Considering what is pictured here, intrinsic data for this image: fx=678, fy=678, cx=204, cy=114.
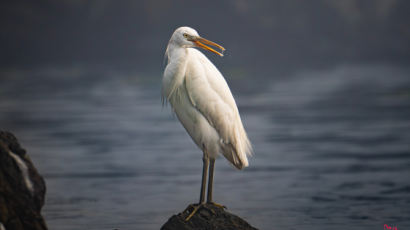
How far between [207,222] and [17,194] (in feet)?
5.26

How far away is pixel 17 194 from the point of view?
513cm

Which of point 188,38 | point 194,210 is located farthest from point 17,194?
point 188,38

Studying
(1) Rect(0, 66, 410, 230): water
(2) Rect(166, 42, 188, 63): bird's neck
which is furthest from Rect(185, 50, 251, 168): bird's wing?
(1) Rect(0, 66, 410, 230): water

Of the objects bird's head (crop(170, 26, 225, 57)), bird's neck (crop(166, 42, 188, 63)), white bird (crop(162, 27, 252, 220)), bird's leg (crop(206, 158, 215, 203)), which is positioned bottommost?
bird's leg (crop(206, 158, 215, 203))

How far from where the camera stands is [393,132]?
768 inches

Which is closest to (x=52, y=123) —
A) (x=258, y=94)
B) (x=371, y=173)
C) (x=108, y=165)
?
(x=108, y=165)

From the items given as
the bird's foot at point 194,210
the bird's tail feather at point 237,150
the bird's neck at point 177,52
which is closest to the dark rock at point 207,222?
the bird's foot at point 194,210

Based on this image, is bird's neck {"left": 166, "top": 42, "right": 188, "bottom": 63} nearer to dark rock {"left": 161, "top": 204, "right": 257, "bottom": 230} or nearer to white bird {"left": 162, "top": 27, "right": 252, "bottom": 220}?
white bird {"left": 162, "top": 27, "right": 252, "bottom": 220}

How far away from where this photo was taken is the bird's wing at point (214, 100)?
20.1ft

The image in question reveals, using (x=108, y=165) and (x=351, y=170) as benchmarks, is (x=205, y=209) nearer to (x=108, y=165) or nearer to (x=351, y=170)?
(x=351, y=170)

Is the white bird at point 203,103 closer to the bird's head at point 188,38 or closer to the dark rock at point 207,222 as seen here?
the bird's head at point 188,38

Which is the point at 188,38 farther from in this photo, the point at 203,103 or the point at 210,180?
the point at 210,180

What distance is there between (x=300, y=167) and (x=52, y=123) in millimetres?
11802

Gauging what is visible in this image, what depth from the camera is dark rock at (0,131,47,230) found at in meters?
5.09
